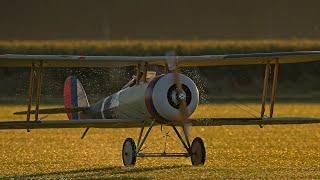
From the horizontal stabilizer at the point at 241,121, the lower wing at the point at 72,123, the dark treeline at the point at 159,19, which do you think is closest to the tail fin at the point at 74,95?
the lower wing at the point at 72,123

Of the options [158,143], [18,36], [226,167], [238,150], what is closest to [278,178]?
[226,167]

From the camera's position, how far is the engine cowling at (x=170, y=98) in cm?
1484

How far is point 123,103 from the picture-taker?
16016 millimetres

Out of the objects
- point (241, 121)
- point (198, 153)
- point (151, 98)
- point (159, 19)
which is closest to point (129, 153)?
point (198, 153)

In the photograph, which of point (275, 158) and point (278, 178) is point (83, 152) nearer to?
point (275, 158)

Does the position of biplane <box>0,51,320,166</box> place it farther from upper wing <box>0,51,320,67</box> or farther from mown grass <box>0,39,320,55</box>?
mown grass <box>0,39,320,55</box>

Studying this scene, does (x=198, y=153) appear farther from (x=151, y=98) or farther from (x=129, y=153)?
(x=151, y=98)

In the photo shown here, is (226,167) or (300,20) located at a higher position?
(300,20)

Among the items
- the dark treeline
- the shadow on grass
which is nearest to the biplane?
the shadow on grass

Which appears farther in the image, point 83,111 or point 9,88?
point 9,88

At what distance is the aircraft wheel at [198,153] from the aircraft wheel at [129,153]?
0.91 meters

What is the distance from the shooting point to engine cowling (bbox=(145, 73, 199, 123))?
1484 centimetres

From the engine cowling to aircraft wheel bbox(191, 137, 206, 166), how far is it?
3.07ft

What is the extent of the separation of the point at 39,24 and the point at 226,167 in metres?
61.2
